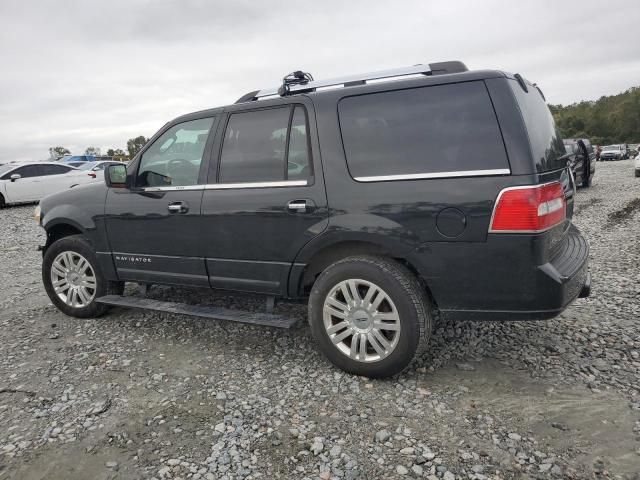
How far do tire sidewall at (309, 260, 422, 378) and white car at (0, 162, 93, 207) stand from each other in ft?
48.4

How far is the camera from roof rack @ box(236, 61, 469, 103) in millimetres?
3111

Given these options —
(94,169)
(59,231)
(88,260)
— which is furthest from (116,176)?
(94,169)

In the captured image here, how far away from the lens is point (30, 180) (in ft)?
50.4

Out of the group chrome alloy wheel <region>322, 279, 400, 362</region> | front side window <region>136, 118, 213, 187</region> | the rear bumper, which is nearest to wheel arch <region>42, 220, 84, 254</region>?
front side window <region>136, 118, 213, 187</region>

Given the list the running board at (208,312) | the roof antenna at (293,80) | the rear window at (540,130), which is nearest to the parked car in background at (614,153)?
the rear window at (540,130)

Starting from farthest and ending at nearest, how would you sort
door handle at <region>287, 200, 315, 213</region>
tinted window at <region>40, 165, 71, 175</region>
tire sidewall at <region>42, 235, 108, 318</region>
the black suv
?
tinted window at <region>40, 165, 71, 175</region> → tire sidewall at <region>42, 235, 108, 318</region> → door handle at <region>287, 200, 315, 213</region> → the black suv

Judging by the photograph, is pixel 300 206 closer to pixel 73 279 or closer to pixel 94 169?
pixel 73 279

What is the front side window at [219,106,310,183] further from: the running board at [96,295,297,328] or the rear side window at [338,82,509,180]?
the running board at [96,295,297,328]

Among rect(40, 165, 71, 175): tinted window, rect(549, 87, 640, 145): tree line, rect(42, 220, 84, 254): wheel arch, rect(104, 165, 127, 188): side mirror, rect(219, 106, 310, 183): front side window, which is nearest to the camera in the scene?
rect(219, 106, 310, 183): front side window

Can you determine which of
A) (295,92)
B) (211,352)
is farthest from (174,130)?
(211,352)

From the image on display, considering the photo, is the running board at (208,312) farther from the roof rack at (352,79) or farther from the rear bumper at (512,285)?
the roof rack at (352,79)

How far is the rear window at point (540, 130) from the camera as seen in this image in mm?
2787

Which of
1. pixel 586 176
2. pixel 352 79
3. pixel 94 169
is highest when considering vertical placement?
pixel 352 79

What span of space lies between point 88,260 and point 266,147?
225 cm
